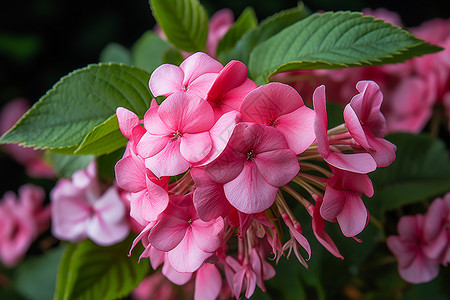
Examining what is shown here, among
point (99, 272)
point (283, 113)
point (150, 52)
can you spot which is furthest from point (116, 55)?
point (283, 113)

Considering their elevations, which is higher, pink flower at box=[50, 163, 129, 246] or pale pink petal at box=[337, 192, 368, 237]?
pale pink petal at box=[337, 192, 368, 237]

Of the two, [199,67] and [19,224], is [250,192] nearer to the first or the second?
[199,67]

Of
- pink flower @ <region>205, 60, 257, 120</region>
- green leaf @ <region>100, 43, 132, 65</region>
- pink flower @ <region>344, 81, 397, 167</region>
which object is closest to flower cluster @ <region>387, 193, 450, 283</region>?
pink flower @ <region>344, 81, 397, 167</region>

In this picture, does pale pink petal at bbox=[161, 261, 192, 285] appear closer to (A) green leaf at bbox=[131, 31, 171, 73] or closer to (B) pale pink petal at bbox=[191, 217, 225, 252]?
(B) pale pink petal at bbox=[191, 217, 225, 252]

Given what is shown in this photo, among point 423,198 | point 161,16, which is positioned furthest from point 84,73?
point 423,198

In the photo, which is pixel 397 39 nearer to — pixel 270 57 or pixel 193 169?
pixel 270 57

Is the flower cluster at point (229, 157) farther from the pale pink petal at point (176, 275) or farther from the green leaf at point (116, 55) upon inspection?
the green leaf at point (116, 55)
